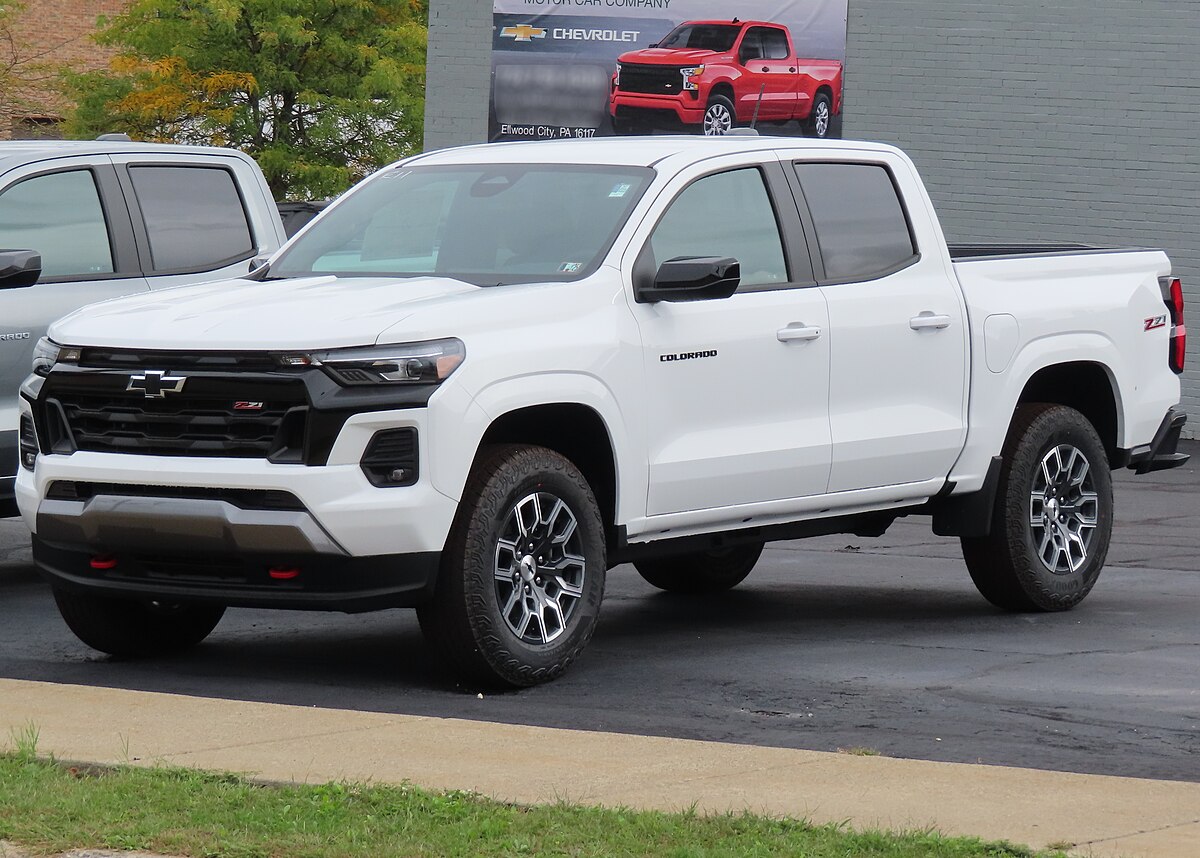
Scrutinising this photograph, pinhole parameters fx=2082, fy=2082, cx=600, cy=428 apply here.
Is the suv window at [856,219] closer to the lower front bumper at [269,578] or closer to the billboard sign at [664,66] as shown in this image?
the lower front bumper at [269,578]

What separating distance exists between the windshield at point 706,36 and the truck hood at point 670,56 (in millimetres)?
59

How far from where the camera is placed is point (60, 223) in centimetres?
1016

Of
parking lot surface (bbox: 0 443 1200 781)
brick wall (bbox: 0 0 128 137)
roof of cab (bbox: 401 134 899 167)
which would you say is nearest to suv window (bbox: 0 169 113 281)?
parking lot surface (bbox: 0 443 1200 781)

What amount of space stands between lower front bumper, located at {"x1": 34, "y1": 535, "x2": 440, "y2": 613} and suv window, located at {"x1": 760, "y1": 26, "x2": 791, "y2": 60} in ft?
53.3

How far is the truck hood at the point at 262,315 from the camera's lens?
7.18 m

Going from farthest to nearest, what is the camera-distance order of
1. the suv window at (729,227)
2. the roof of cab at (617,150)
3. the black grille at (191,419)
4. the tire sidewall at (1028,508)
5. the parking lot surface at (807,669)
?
1. the tire sidewall at (1028,508)
2. the roof of cab at (617,150)
3. the suv window at (729,227)
4. the black grille at (191,419)
5. the parking lot surface at (807,669)

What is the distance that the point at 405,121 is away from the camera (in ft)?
119

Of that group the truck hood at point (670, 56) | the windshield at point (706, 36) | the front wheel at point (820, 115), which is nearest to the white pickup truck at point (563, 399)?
the front wheel at point (820, 115)

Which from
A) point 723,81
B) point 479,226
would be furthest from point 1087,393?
point 723,81

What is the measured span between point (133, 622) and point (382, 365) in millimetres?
1932

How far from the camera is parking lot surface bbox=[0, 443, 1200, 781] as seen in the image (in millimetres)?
7016

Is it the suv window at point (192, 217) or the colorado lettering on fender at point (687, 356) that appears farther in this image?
the suv window at point (192, 217)

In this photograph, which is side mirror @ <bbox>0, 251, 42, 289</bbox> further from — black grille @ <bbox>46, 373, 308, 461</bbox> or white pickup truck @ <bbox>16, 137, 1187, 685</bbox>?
black grille @ <bbox>46, 373, 308, 461</bbox>

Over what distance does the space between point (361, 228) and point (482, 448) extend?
5.31ft
